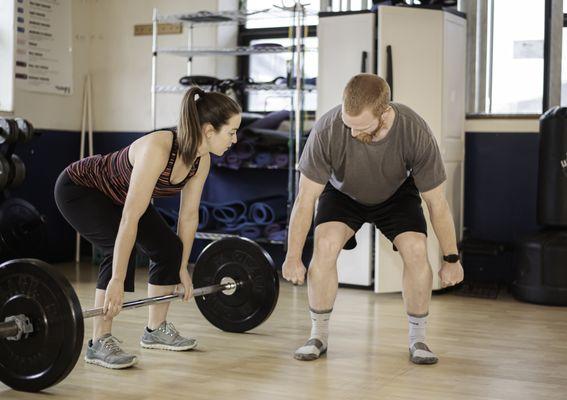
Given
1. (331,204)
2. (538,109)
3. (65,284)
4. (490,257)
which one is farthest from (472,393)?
(538,109)

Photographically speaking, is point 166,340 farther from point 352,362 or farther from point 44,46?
point 44,46

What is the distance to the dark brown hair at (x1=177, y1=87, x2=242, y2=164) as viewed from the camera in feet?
9.22

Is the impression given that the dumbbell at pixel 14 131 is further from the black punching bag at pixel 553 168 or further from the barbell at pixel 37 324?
the black punching bag at pixel 553 168

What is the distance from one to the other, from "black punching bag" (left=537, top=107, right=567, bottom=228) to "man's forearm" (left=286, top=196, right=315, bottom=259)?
2015 millimetres

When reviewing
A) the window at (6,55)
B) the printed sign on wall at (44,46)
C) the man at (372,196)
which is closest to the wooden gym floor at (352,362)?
the man at (372,196)

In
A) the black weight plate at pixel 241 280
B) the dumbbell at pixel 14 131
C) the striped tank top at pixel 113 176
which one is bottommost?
the black weight plate at pixel 241 280

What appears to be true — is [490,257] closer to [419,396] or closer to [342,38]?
[342,38]

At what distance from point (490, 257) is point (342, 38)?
61.3 inches

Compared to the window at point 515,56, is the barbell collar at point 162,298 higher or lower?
lower

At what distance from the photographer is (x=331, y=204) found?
10.3 feet

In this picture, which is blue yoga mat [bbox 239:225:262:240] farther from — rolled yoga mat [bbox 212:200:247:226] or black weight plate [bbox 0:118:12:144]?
black weight plate [bbox 0:118:12:144]

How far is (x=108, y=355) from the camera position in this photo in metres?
2.96

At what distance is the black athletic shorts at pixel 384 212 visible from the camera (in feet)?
10.1

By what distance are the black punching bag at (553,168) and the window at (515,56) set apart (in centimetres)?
49
